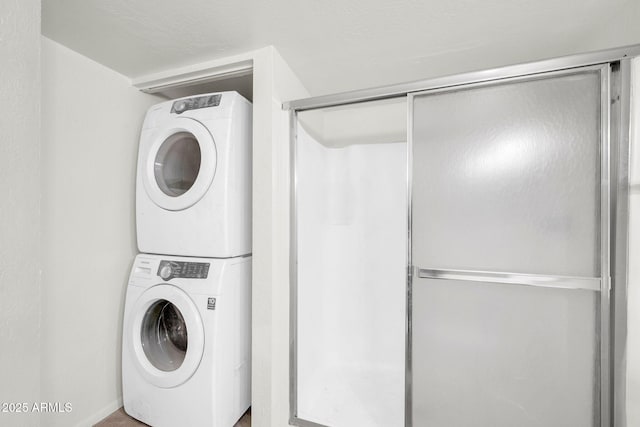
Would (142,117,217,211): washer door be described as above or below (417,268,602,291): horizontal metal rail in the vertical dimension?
above

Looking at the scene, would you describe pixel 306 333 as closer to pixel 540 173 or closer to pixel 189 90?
pixel 540 173

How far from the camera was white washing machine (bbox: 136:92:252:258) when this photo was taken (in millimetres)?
1496

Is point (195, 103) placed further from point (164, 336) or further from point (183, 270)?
point (164, 336)

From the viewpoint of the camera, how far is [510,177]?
1211mm

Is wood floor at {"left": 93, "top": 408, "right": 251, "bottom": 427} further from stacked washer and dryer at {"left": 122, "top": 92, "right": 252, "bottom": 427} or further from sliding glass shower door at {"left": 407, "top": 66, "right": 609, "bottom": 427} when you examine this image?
sliding glass shower door at {"left": 407, "top": 66, "right": 609, "bottom": 427}

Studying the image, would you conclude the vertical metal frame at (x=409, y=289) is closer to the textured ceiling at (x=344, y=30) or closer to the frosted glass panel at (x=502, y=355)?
the frosted glass panel at (x=502, y=355)

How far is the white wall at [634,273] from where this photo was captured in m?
1.04

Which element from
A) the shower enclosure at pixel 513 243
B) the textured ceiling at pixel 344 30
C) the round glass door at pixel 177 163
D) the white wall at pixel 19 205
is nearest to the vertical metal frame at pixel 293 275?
the shower enclosure at pixel 513 243

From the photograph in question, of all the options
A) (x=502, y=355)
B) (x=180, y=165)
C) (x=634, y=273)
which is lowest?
(x=502, y=355)

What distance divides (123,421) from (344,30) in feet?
8.07

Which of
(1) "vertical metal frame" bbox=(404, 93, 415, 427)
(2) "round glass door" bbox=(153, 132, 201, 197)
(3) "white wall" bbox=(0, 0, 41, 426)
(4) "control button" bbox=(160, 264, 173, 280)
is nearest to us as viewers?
(3) "white wall" bbox=(0, 0, 41, 426)

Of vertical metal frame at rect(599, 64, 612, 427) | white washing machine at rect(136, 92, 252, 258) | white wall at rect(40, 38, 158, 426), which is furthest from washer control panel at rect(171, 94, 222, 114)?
vertical metal frame at rect(599, 64, 612, 427)

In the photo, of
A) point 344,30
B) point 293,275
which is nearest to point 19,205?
point 293,275

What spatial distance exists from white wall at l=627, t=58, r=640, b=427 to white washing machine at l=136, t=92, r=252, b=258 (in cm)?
171
